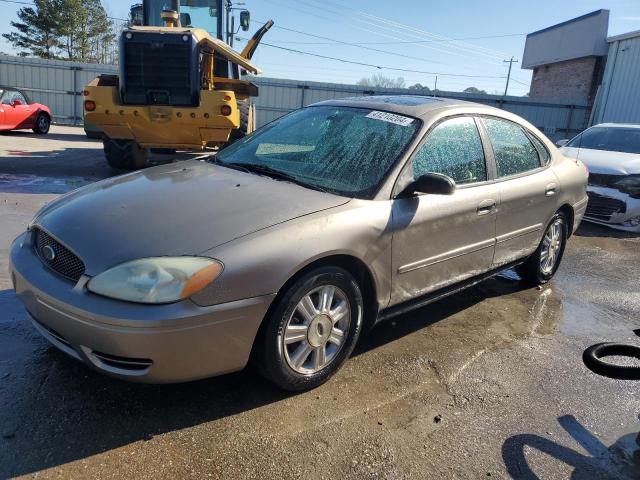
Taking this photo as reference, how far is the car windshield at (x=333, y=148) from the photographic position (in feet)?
10.2

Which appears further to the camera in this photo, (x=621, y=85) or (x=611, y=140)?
(x=621, y=85)

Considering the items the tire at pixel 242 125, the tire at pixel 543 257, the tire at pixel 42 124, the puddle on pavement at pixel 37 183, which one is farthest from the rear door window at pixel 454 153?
the tire at pixel 42 124

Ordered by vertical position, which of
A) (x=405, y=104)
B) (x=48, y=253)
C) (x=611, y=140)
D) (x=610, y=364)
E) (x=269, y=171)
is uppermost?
(x=405, y=104)

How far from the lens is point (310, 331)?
106 inches

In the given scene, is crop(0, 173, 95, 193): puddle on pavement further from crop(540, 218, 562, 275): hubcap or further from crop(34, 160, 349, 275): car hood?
crop(540, 218, 562, 275): hubcap

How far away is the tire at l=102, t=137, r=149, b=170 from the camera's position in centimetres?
929

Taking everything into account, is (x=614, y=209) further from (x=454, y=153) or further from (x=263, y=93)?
(x=263, y=93)

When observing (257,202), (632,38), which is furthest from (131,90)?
(632,38)

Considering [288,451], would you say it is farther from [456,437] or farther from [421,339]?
[421,339]

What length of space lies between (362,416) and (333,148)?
5.58 ft

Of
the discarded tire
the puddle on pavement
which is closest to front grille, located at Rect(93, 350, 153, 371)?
the discarded tire

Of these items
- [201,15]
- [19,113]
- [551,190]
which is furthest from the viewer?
[19,113]

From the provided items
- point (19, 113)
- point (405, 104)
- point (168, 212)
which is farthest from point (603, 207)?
point (19, 113)

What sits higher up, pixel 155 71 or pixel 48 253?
pixel 155 71
